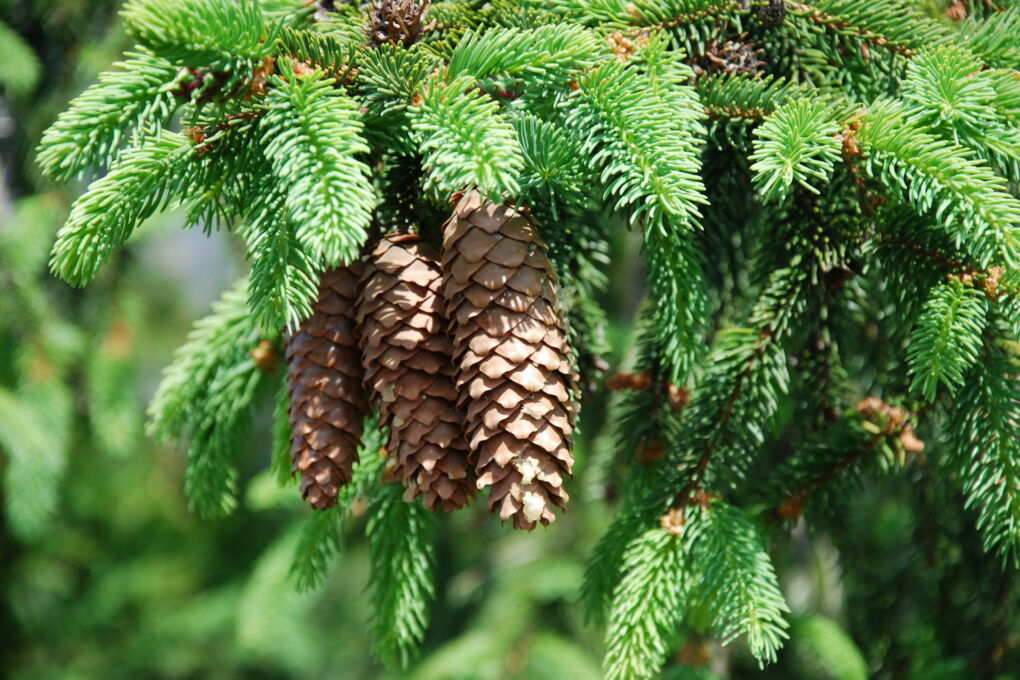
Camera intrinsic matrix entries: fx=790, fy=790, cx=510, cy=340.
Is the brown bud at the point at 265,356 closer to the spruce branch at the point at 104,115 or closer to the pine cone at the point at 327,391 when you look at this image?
the pine cone at the point at 327,391

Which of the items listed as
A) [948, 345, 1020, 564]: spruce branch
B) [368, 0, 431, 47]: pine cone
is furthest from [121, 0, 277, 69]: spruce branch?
[948, 345, 1020, 564]: spruce branch

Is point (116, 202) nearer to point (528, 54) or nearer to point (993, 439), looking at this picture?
point (528, 54)

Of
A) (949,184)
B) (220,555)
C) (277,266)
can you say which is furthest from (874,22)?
(220,555)

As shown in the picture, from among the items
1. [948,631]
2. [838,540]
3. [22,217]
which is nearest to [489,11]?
[838,540]

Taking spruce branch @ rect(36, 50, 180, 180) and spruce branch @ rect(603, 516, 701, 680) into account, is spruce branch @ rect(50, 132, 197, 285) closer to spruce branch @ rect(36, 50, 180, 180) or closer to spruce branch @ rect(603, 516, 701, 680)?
spruce branch @ rect(36, 50, 180, 180)

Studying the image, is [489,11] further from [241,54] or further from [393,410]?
[393,410]

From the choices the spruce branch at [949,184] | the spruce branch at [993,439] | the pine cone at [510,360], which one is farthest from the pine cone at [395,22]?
the spruce branch at [993,439]
